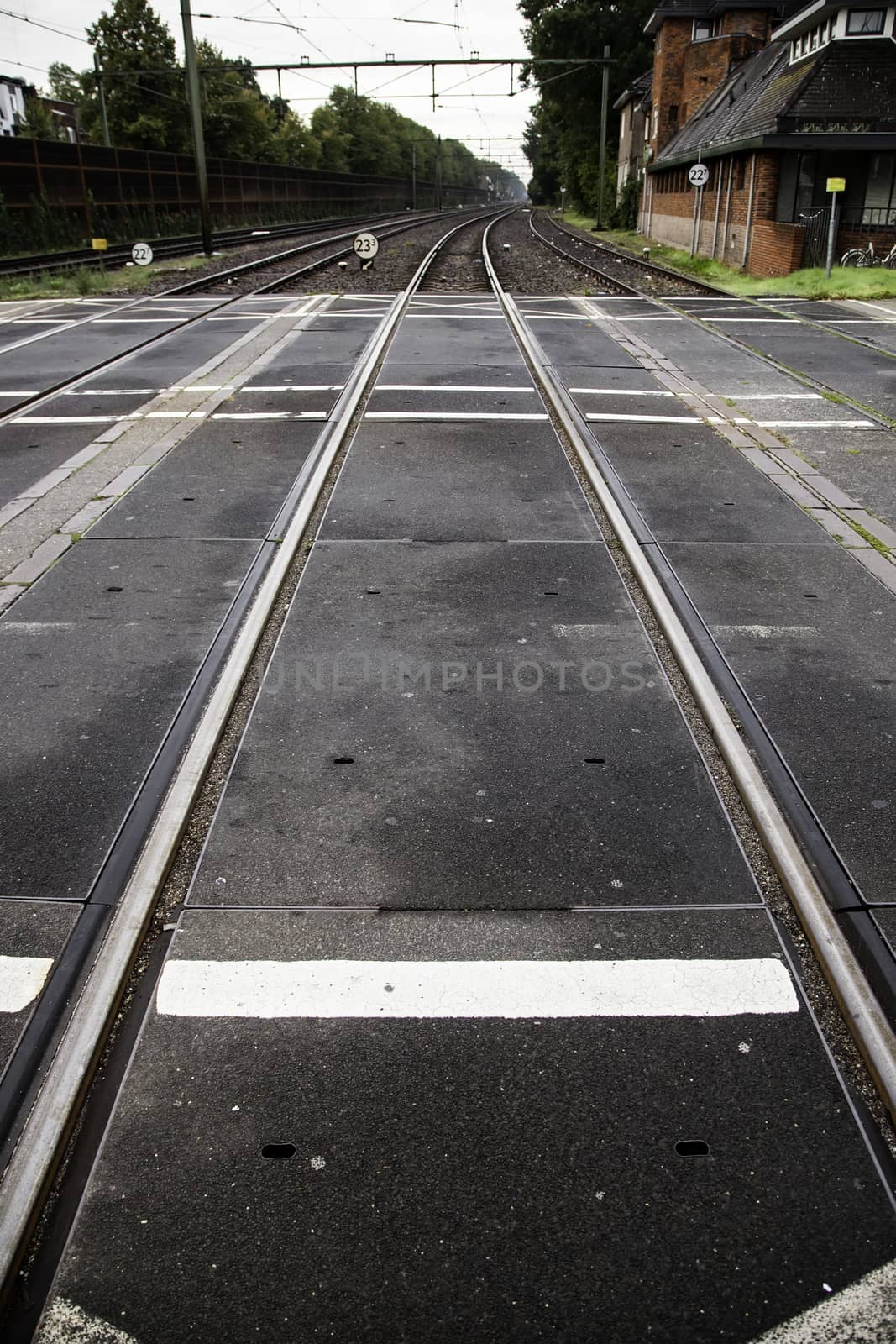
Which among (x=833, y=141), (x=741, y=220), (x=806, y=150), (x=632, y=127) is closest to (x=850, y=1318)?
(x=833, y=141)

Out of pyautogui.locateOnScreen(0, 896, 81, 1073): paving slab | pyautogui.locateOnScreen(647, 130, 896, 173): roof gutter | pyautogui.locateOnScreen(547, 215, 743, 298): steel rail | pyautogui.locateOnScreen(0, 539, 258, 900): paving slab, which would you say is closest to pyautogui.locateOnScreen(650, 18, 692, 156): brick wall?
pyautogui.locateOnScreen(547, 215, 743, 298): steel rail

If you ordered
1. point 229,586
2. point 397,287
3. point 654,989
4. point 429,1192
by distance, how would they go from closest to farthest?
1. point 429,1192
2. point 654,989
3. point 229,586
4. point 397,287

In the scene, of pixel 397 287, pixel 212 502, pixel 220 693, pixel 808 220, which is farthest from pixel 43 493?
pixel 808 220

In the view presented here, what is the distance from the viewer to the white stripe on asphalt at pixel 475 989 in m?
3.06

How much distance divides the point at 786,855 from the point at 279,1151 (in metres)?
2.03

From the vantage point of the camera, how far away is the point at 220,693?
4.94m

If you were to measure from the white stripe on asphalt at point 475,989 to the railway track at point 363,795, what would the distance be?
0.04 meters

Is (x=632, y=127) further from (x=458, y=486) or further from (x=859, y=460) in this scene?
(x=458, y=486)

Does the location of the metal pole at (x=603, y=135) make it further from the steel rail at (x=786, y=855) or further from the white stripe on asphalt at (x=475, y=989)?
the white stripe on asphalt at (x=475, y=989)

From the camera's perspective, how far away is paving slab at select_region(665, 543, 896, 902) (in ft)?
13.2

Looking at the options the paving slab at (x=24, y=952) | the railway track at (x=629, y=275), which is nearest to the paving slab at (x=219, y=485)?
the paving slab at (x=24, y=952)

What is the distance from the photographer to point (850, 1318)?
2.22 meters

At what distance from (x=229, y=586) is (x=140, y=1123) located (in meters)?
A: 4.02

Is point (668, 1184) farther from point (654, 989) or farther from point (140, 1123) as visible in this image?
point (140, 1123)
